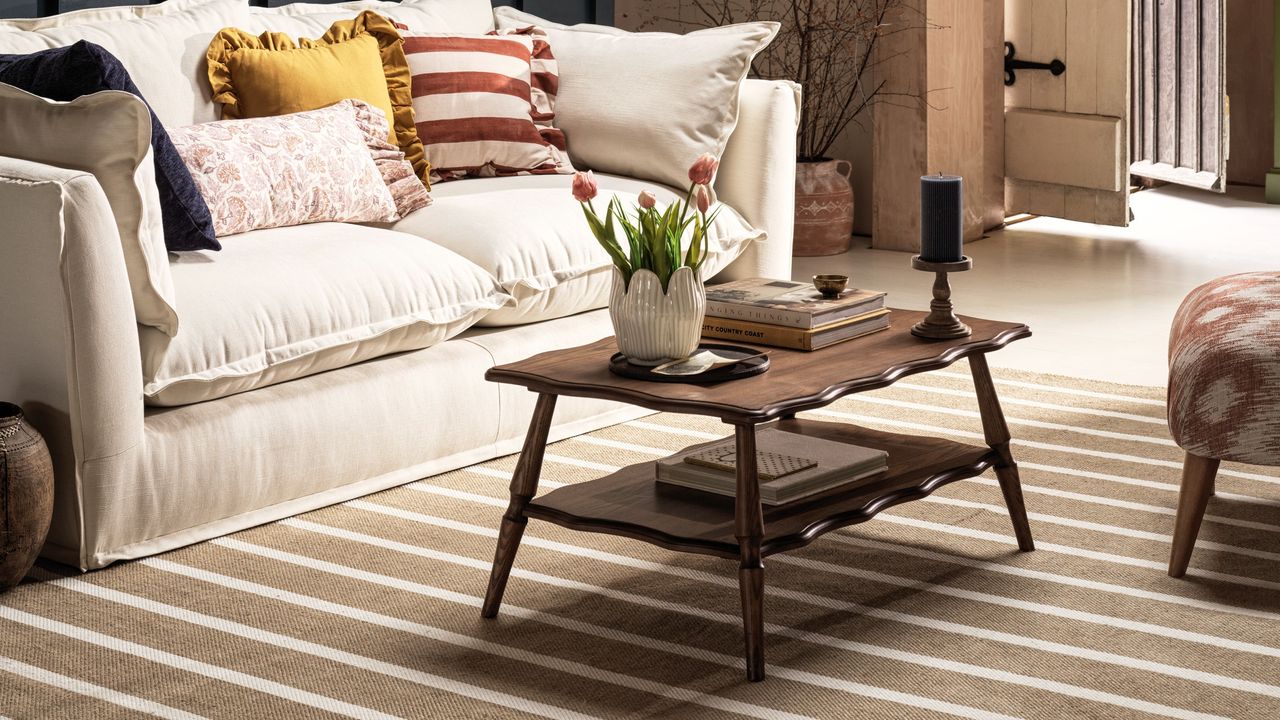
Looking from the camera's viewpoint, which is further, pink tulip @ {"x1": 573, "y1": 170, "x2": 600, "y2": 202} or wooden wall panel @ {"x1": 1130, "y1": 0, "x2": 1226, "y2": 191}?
wooden wall panel @ {"x1": 1130, "y1": 0, "x2": 1226, "y2": 191}

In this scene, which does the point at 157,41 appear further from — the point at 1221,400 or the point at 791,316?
the point at 1221,400

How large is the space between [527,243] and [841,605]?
1214mm

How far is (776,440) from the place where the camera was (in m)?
2.48

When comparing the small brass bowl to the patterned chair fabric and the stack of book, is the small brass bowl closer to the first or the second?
the stack of book

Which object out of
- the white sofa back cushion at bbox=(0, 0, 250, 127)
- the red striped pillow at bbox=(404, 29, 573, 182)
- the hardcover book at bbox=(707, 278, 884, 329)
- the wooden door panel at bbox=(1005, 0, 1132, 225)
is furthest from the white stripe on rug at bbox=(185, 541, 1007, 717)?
the wooden door panel at bbox=(1005, 0, 1132, 225)

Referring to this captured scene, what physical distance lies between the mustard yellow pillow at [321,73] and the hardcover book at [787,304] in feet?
4.24

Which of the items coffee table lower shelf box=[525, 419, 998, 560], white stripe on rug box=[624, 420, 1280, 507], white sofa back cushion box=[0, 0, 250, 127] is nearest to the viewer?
coffee table lower shelf box=[525, 419, 998, 560]

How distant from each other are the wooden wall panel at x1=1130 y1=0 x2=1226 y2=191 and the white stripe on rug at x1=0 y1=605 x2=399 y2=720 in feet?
15.4

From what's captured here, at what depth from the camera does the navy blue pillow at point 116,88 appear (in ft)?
8.54

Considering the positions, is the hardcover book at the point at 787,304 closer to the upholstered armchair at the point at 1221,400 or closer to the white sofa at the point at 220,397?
the upholstered armchair at the point at 1221,400

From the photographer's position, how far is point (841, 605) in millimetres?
2324

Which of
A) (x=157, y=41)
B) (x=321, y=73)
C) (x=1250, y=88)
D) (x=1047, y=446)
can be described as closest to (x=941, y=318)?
(x=1047, y=446)

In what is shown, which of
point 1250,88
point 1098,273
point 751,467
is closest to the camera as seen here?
point 751,467

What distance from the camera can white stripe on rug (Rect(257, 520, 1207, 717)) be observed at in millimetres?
1967
